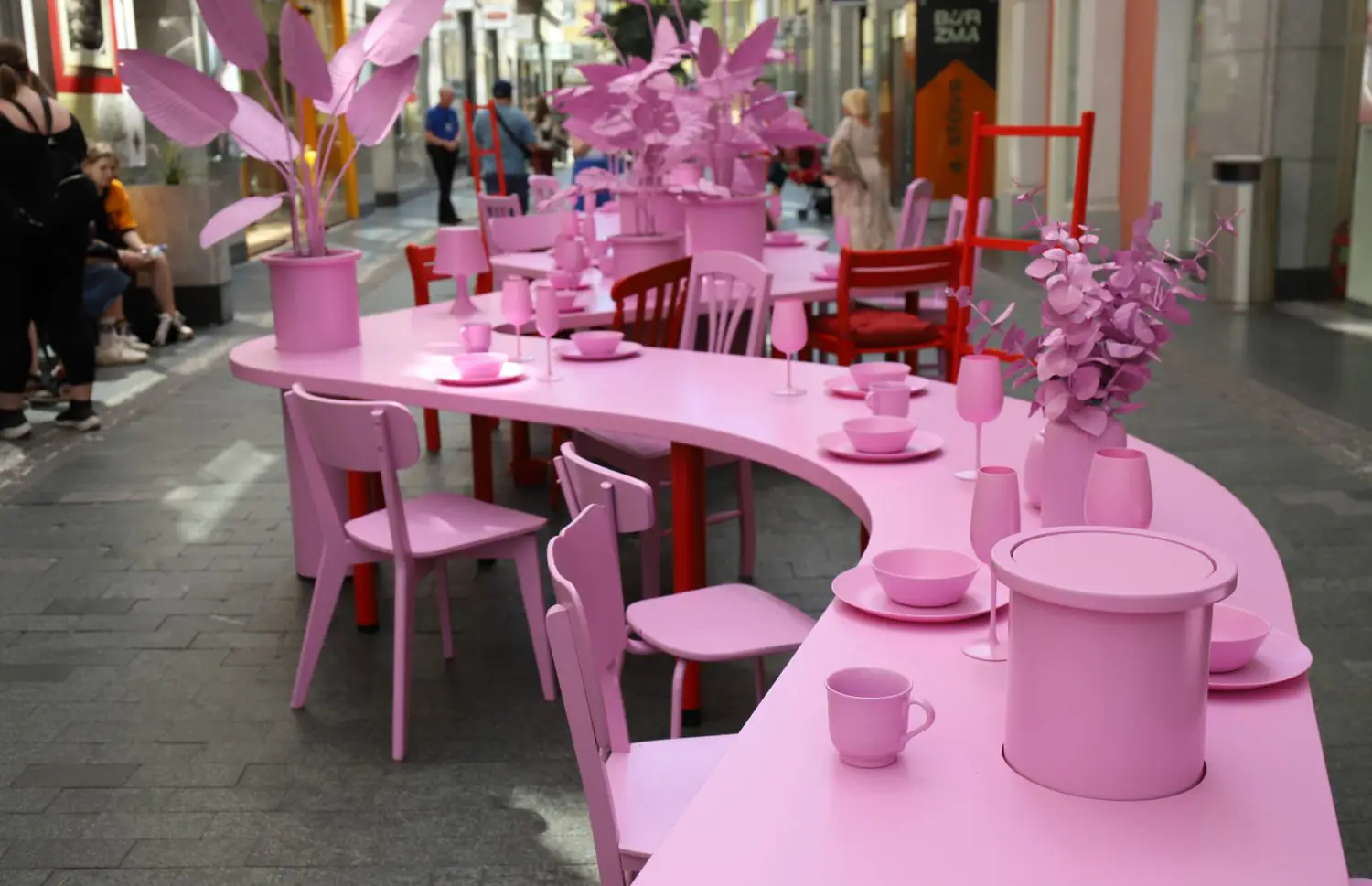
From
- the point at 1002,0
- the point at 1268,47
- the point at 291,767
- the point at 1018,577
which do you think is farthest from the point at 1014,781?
the point at 1002,0

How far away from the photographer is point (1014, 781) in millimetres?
1484

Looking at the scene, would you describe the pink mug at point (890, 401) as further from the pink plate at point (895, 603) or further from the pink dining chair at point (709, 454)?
the pink dining chair at point (709, 454)

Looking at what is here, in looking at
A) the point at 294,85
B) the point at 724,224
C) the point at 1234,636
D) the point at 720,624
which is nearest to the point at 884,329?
the point at 724,224

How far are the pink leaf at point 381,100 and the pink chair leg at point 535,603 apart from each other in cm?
121

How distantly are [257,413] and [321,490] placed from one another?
3867 mm

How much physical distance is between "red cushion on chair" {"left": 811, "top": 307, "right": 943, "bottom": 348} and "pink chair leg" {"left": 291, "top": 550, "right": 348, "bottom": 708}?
8.83ft

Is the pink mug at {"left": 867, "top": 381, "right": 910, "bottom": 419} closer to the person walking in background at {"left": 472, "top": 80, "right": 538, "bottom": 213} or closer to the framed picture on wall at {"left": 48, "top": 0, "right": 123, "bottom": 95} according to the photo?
the framed picture on wall at {"left": 48, "top": 0, "right": 123, "bottom": 95}

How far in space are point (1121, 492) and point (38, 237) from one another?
5779mm

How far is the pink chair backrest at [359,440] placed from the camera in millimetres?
3166

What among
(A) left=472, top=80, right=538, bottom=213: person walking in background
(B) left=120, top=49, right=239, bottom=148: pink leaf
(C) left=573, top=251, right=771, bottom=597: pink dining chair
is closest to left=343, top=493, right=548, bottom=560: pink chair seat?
(C) left=573, top=251, right=771, bottom=597: pink dining chair

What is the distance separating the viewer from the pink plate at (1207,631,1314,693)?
5.47ft

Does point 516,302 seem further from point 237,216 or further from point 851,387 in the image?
point 851,387

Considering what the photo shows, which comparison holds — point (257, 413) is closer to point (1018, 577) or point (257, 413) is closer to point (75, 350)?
point (75, 350)

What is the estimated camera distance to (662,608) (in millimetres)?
2955
